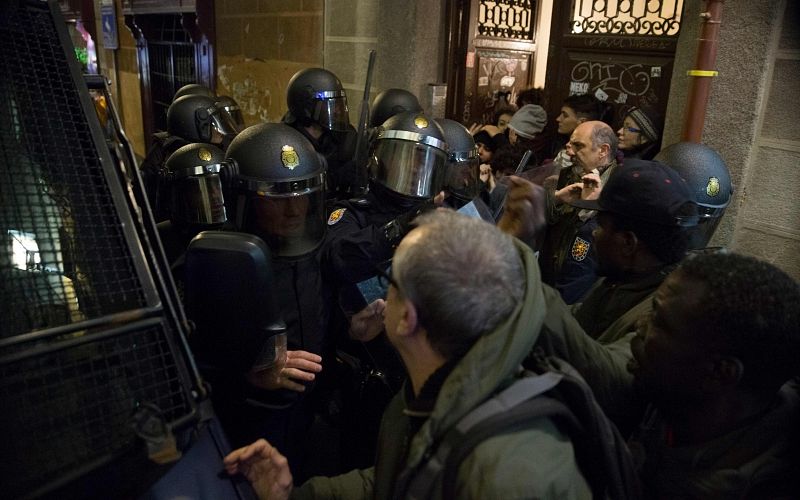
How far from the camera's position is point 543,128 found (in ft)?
16.0

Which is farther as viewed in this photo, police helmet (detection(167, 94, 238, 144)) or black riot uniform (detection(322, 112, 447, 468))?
police helmet (detection(167, 94, 238, 144))

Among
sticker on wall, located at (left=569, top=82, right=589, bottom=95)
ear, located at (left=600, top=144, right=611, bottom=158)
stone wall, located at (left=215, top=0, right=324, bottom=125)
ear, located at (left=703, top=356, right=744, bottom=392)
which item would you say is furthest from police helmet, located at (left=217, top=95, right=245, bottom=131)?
ear, located at (left=703, top=356, right=744, bottom=392)

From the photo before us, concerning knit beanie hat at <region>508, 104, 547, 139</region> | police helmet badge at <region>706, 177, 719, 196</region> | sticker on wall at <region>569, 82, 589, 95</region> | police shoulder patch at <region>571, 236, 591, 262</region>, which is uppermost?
sticker on wall at <region>569, 82, 589, 95</region>

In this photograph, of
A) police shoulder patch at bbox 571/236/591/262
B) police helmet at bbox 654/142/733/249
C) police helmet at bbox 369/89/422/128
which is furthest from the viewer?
police helmet at bbox 369/89/422/128

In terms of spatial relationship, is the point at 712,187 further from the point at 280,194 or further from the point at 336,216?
the point at 280,194

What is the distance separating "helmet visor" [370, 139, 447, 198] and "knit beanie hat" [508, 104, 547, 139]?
1.93m

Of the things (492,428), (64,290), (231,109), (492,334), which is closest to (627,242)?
(492,334)

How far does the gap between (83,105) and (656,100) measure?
12.2 feet

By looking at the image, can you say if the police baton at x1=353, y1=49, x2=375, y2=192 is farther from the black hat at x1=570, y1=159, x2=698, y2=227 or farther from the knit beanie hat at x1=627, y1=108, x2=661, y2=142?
the black hat at x1=570, y1=159, x2=698, y2=227

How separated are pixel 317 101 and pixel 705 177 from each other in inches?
112

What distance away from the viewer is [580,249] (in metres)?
2.90

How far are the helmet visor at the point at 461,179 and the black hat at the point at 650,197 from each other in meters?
1.46

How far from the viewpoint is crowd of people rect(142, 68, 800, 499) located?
1.14 meters

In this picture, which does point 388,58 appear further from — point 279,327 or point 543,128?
point 279,327
